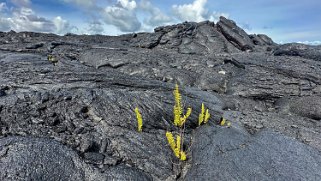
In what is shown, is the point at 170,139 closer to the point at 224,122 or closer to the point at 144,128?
the point at 144,128

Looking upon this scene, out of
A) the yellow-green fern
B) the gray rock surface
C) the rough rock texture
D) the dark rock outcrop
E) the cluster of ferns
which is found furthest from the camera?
the dark rock outcrop

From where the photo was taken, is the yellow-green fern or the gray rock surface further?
the yellow-green fern

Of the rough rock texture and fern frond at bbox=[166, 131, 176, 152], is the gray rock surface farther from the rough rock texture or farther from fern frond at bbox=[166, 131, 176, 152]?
fern frond at bbox=[166, 131, 176, 152]

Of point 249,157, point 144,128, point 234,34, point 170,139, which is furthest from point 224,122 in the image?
point 234,34

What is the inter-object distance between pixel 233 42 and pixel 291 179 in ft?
98.9

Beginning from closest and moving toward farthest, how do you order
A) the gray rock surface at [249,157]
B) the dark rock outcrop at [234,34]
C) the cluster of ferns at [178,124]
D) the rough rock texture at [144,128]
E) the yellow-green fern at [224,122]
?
the rough rock texture at [144,128], the gray rock surface at [249,157], the cluster of ferns at [178,124], the yellow-green fern at [224,122], the dark rock outcrop at [234,34]

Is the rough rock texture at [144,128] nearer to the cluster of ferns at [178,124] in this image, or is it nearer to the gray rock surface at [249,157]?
the gray rock surface at [249,157]

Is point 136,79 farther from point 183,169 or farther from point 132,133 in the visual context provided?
point 183,169

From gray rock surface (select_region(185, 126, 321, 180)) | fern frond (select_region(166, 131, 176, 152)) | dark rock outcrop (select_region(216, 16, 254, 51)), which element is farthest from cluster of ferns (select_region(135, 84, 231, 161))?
dark rock outcrop (select_region(216, 16, 254, 51))

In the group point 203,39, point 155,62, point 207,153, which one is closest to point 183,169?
point 207,153

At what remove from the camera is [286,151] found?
32.6ft

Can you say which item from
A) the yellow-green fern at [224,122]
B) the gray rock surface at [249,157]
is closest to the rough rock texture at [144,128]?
the gray rock surface at [249,157]

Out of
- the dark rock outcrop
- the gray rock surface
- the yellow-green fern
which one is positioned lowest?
the gray rock surface

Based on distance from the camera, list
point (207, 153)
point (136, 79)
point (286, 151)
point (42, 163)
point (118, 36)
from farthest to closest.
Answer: point (118, 36) → point (136, 79) → point (286, 151) → point (207, 153) → point (42, 163)
